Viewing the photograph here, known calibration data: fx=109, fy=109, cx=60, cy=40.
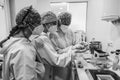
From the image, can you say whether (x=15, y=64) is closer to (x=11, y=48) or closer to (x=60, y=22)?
(x=11, y=48)

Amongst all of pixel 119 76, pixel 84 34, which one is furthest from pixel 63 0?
pixel 119 76

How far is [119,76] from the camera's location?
1.17 m

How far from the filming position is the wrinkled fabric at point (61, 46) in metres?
1.75

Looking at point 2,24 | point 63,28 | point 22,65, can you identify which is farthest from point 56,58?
point 2,24

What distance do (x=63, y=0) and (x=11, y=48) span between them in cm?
315

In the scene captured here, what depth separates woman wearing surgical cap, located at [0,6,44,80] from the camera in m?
0.85

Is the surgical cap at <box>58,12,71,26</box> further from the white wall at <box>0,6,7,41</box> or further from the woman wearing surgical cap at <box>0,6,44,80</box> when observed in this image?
the white wall at <box>0,6,7,41</box>

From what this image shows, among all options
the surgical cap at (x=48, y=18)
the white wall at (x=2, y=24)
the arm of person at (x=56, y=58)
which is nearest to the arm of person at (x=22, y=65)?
the arm of person at (x=56, y=58)

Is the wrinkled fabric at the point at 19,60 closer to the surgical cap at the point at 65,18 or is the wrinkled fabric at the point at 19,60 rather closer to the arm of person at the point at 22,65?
the arm of person at the point at 22,65

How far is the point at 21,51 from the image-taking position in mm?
863

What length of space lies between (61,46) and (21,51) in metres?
1.11

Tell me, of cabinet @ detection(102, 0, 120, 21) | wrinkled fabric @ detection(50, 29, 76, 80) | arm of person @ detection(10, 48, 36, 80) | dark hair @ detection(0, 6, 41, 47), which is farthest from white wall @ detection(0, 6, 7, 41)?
cabinet @ detection(102, 0, 120, 21)

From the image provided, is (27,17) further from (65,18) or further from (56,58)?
(65,18)

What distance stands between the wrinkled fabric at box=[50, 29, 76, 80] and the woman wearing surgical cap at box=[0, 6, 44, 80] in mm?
642
